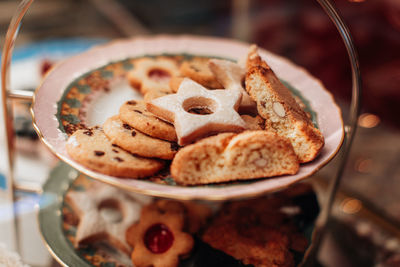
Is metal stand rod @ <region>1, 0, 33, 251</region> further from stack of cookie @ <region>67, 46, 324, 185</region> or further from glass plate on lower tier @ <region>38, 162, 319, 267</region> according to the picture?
stack of cookie @ <region>67, 46, 324, 185</region>

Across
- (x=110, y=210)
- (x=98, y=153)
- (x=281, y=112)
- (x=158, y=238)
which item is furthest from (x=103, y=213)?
(x=281, y=112)

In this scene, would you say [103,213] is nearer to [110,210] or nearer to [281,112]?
[110,210]

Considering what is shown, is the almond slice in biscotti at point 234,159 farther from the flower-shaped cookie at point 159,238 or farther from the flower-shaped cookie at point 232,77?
the flower-shaped cookie at point 159,238

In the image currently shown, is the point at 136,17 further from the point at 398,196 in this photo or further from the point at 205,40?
the point at 398,196

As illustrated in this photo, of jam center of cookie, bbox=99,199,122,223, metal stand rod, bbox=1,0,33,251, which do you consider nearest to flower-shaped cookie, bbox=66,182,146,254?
jam center of cookie, bbox=99,199,122,223

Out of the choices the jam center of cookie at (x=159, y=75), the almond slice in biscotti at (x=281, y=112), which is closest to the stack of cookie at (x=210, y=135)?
the almond slice in biscotti at (x=281, y=112)

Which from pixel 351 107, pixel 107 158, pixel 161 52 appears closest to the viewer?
pixel 107 158

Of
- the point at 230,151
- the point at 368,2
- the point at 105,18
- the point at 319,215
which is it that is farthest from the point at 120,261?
the point at 105,18
